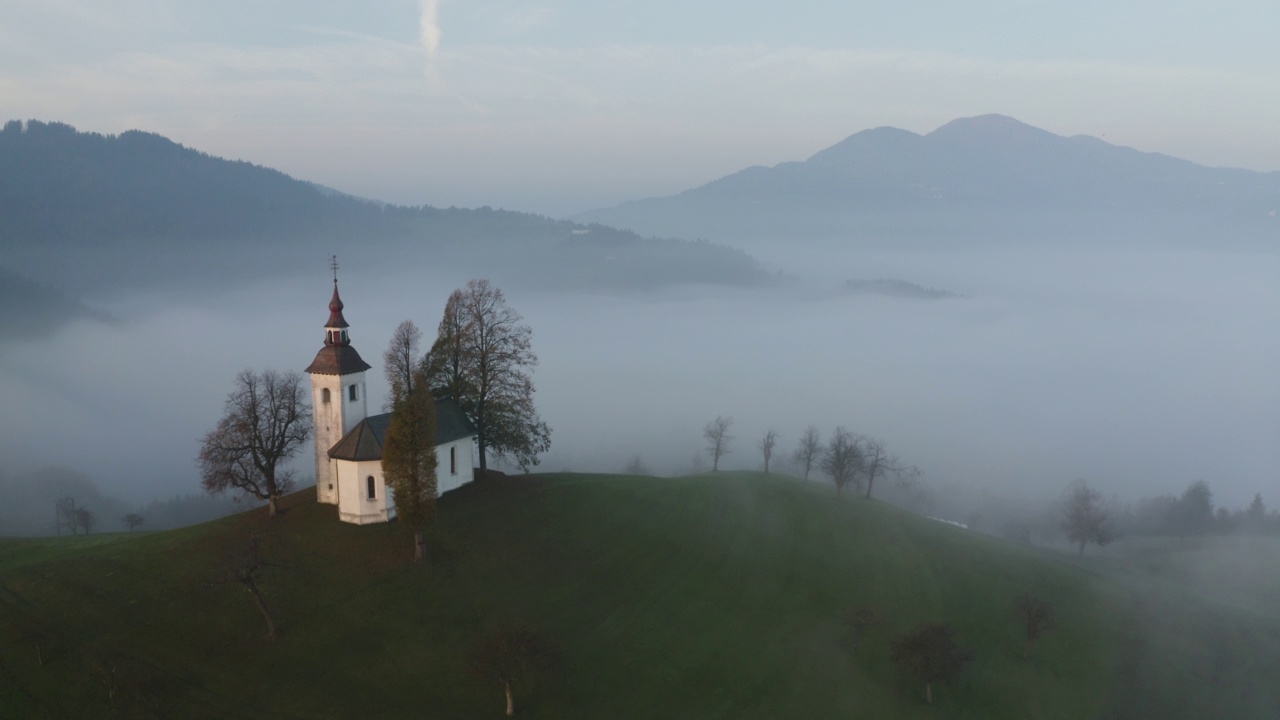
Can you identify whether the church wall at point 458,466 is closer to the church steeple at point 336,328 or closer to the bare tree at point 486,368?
the bare tree at point 486,368

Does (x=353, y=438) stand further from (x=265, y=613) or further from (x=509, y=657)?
(x=509, y=657)

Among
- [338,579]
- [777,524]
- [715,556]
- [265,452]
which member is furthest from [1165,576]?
[265,452]

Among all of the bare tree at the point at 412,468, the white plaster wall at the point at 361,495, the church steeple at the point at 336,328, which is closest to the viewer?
the bare tree at the point at 412,468

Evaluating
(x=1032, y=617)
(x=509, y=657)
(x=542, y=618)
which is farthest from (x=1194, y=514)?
(x=509, y=657)

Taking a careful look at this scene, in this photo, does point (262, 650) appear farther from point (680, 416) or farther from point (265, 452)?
point (680, 416)

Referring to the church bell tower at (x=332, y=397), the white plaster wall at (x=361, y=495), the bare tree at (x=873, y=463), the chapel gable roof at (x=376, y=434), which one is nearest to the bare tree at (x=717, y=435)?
the bare tree at (x=873, y=463)

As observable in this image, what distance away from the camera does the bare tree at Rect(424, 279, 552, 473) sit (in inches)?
2019

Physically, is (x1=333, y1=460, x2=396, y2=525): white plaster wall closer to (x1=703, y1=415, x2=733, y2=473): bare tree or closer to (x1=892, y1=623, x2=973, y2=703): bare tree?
(x1=892, y1=623, x2=973, y2=703): bare tree

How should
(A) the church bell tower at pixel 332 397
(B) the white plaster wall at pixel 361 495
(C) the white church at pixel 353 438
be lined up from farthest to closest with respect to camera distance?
(A) the church bell tower at pixel 332 397, (C) the white church at pixel 353 438, (B) the white plaster wall at pixel 361 495

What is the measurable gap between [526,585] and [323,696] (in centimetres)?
1121

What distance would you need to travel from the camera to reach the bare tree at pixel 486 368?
2019 inches

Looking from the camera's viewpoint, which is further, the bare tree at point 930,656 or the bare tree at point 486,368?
the bare tree at point 486,368

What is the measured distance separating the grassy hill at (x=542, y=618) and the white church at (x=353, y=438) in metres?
1.42

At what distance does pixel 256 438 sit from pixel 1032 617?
43673mm
